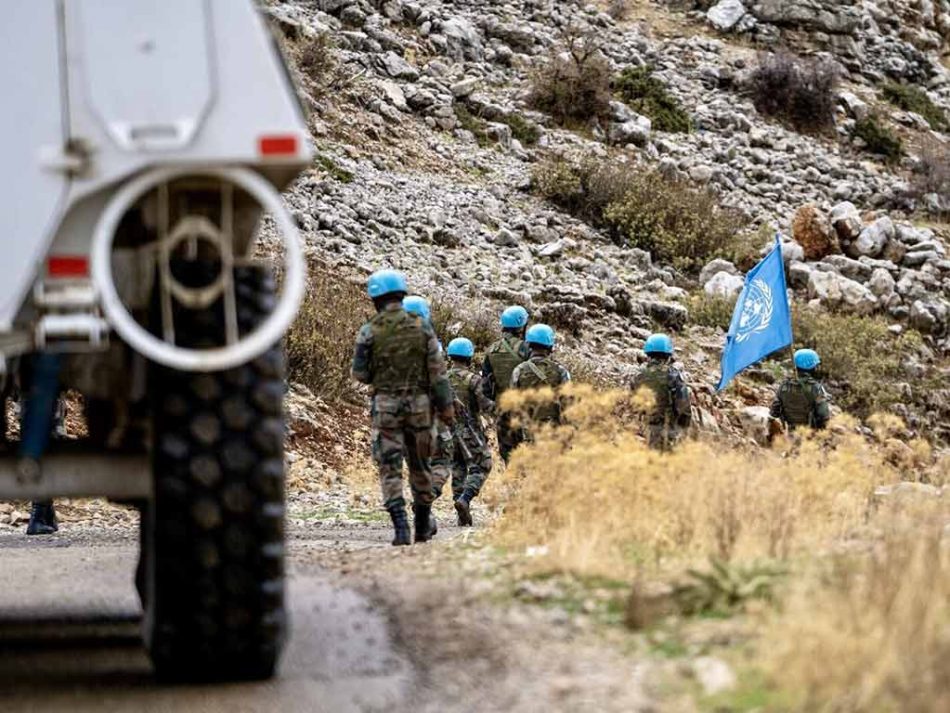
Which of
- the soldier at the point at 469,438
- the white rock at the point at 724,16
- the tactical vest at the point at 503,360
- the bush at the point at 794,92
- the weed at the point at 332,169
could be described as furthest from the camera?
the white rock at the point at 724,16

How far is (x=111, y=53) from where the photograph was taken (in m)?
5.77

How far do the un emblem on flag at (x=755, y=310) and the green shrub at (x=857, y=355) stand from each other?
8894 mm

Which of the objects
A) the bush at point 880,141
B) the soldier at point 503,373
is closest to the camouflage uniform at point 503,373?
the soldier at point 503,373

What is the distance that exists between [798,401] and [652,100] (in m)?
20.1

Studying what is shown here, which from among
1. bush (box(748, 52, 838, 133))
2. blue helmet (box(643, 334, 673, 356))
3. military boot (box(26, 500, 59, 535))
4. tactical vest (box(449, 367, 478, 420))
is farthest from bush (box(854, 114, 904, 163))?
military boot (box(26, 500, 59, 535))

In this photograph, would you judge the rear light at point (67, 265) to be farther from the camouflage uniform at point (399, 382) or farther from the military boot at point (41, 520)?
the military boot at point (41, 520)

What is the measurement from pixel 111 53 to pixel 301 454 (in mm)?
14435

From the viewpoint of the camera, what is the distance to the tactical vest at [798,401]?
671 inches

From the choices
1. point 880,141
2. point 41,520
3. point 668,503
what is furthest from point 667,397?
point 880,141

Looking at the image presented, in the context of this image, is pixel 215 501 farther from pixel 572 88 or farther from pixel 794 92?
pixel 794 92

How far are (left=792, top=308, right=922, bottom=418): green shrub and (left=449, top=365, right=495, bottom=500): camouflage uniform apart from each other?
1130 centimetres

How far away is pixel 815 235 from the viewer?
3122cm

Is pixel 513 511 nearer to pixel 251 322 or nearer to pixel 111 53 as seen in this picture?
pixel 251 322

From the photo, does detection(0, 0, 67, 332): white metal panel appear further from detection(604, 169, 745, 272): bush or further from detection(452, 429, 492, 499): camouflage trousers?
detection(604, 169, 745, 272): bush
